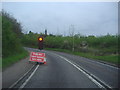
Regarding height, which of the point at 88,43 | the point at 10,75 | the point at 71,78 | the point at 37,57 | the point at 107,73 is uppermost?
the point at 88,43

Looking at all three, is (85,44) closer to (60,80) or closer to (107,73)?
(107,73)

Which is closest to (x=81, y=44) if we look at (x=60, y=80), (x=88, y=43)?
(x=88, y=43)

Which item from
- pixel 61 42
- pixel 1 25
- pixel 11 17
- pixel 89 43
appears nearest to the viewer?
pixel 1 25

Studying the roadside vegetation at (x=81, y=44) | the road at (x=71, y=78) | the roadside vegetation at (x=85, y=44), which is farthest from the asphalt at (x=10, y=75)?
the roadside vegetation at (x=85, y=44)

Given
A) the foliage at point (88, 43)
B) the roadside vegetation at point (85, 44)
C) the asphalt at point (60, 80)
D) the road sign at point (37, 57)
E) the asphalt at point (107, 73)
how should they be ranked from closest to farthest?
the asphalt at point (60, 80), the asphalt at point (107, 73), the road sign at point (37, 57), the roadside vegetation at point (85, 44), the foliage at point (88, 43)

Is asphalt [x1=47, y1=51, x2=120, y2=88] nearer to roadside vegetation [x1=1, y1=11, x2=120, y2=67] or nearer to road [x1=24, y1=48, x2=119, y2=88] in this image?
road [x1=24, y1=48, x2=119, y2=88]

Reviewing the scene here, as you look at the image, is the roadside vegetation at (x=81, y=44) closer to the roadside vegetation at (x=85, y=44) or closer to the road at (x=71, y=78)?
the roadside vegetation at (x=85, y=44)

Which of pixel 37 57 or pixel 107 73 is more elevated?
pixel 37 57

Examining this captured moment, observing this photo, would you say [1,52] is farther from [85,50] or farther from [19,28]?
[85,50]

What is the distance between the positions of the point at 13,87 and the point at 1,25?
13.9 m

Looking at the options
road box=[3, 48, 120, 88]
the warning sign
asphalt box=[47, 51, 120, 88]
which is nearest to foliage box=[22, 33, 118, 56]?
the warning sign

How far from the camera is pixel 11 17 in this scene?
37.7 metres

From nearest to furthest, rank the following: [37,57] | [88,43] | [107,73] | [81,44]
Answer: [107,73], [37,57], [88,43], [81,44]

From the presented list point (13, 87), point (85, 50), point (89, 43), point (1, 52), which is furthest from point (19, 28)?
point (89, 43)
